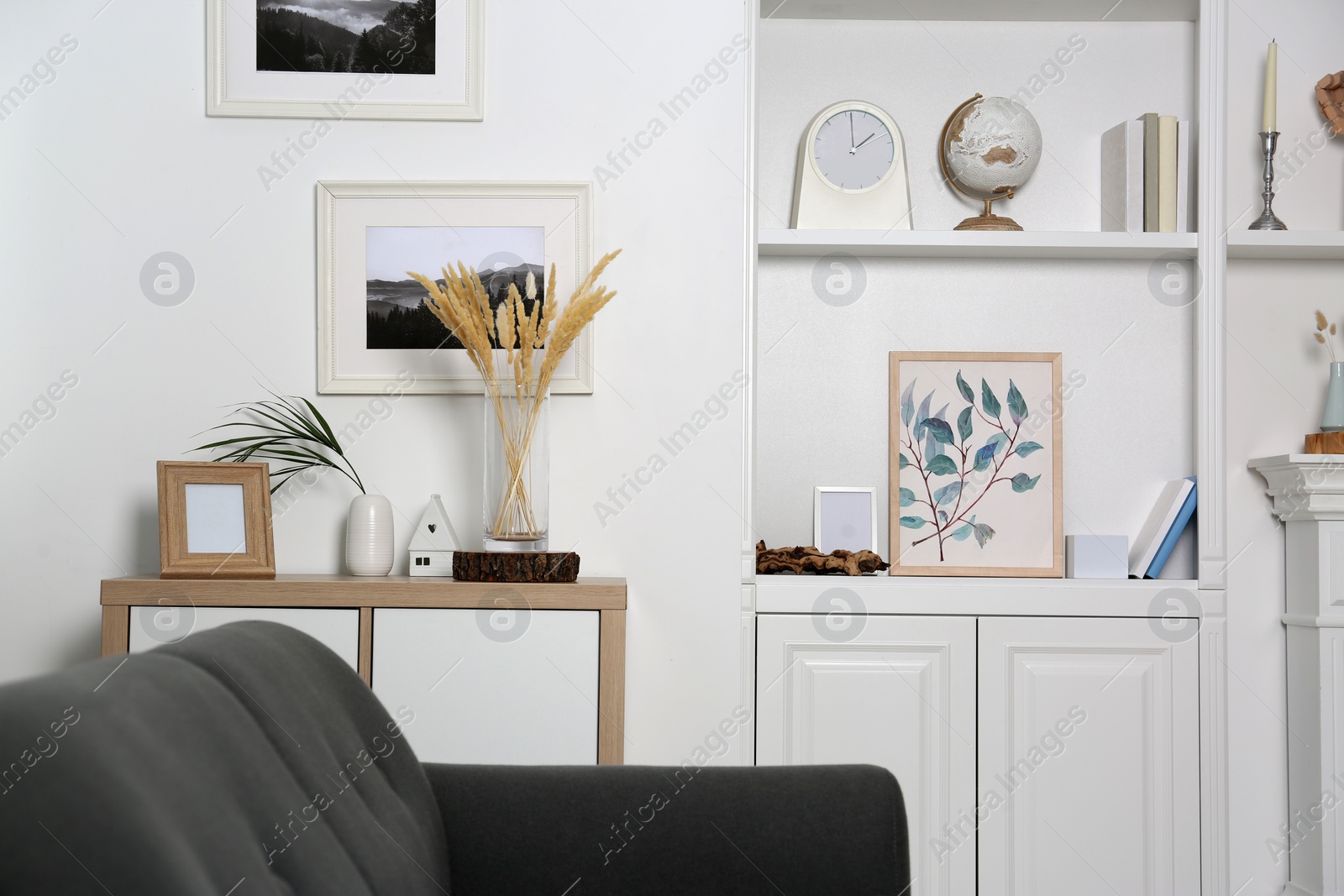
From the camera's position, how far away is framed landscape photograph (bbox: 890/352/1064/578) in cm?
242

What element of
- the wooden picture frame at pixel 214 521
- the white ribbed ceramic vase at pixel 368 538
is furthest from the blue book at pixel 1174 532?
the wooden picture frame at pixel 214 521

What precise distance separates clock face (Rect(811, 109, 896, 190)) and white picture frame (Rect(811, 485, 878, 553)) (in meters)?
0.76

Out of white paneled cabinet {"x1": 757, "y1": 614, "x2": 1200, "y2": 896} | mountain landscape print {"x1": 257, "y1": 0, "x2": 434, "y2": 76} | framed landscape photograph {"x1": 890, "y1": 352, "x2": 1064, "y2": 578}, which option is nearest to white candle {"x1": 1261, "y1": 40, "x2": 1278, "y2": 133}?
framed landscape photograph {"x1": 890, "y1": 352, "x2": 1064, "y2": 578}

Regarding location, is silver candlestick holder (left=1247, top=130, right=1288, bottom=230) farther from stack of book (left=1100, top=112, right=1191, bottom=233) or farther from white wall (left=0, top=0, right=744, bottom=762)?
white wall (left=0, top=0, right=744, bottom=762)

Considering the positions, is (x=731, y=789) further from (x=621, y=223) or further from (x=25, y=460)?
(x=25, y=460)

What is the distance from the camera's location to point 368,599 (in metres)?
1.96

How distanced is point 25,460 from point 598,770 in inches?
69.2

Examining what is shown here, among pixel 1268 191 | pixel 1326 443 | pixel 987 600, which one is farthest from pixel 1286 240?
pixel 987 600

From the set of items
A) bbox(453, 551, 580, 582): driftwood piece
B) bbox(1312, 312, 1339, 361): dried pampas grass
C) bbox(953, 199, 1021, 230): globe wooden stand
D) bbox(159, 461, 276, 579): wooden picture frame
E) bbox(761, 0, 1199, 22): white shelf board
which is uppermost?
bbox(761, 0, 1199, 22): white shelf board

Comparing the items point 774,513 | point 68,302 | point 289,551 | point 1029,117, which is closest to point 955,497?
point 774,513

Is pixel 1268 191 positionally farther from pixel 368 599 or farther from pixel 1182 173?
pixel 368 599

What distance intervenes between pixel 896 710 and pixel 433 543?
43.0 inches

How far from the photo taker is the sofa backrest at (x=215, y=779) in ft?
2.07

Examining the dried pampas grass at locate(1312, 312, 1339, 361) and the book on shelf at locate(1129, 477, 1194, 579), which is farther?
the dried pampas grass at locate(1312, 312, 1339, 361)
